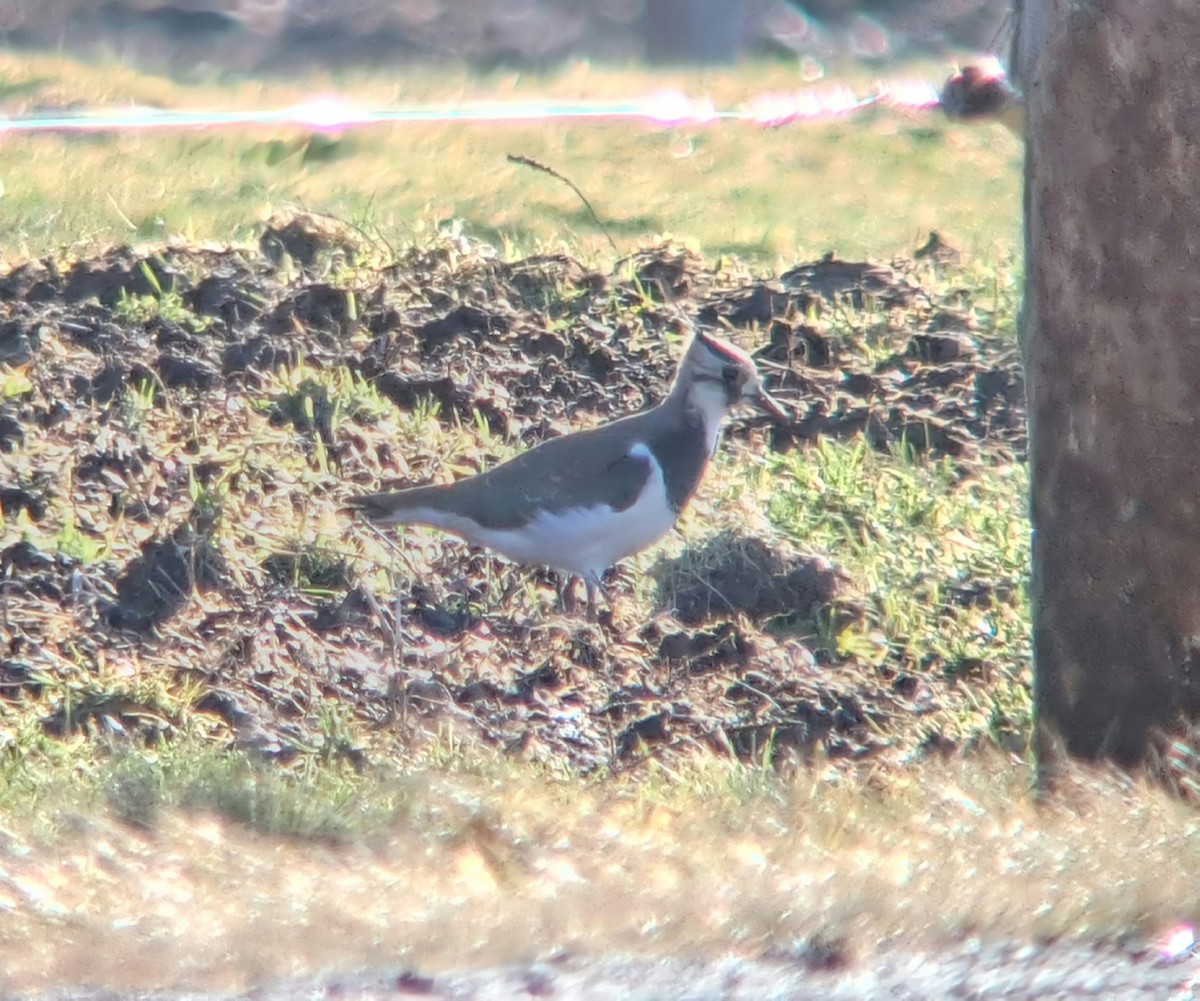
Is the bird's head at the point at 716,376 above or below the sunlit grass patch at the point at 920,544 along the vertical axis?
above

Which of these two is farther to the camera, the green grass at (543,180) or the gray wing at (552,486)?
the green grass at (543,180)

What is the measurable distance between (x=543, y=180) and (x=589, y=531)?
369 centimetres

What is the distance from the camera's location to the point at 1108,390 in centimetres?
339

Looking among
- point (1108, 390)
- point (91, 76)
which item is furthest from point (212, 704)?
point (91, 76)

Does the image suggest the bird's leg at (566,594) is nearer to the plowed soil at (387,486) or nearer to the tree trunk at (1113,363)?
the plowed soil at (387,486)

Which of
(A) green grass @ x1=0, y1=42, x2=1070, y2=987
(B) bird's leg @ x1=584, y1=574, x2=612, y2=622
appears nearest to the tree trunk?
(A) green grass @ x1=0, y1=42, x2=1070, y2=987

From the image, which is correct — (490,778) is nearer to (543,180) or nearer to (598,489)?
(598,489)

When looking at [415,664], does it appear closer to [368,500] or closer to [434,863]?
[368,500]

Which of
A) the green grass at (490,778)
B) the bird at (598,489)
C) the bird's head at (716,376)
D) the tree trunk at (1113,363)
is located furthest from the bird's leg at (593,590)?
the tree trunk at (1113,363)

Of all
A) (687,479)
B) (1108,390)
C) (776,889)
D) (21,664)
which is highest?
(1108,390)

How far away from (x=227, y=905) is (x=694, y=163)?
17.8 ft

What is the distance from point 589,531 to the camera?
3.80m

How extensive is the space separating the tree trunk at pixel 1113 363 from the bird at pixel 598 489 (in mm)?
733

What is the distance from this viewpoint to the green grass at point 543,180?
6320 mm
